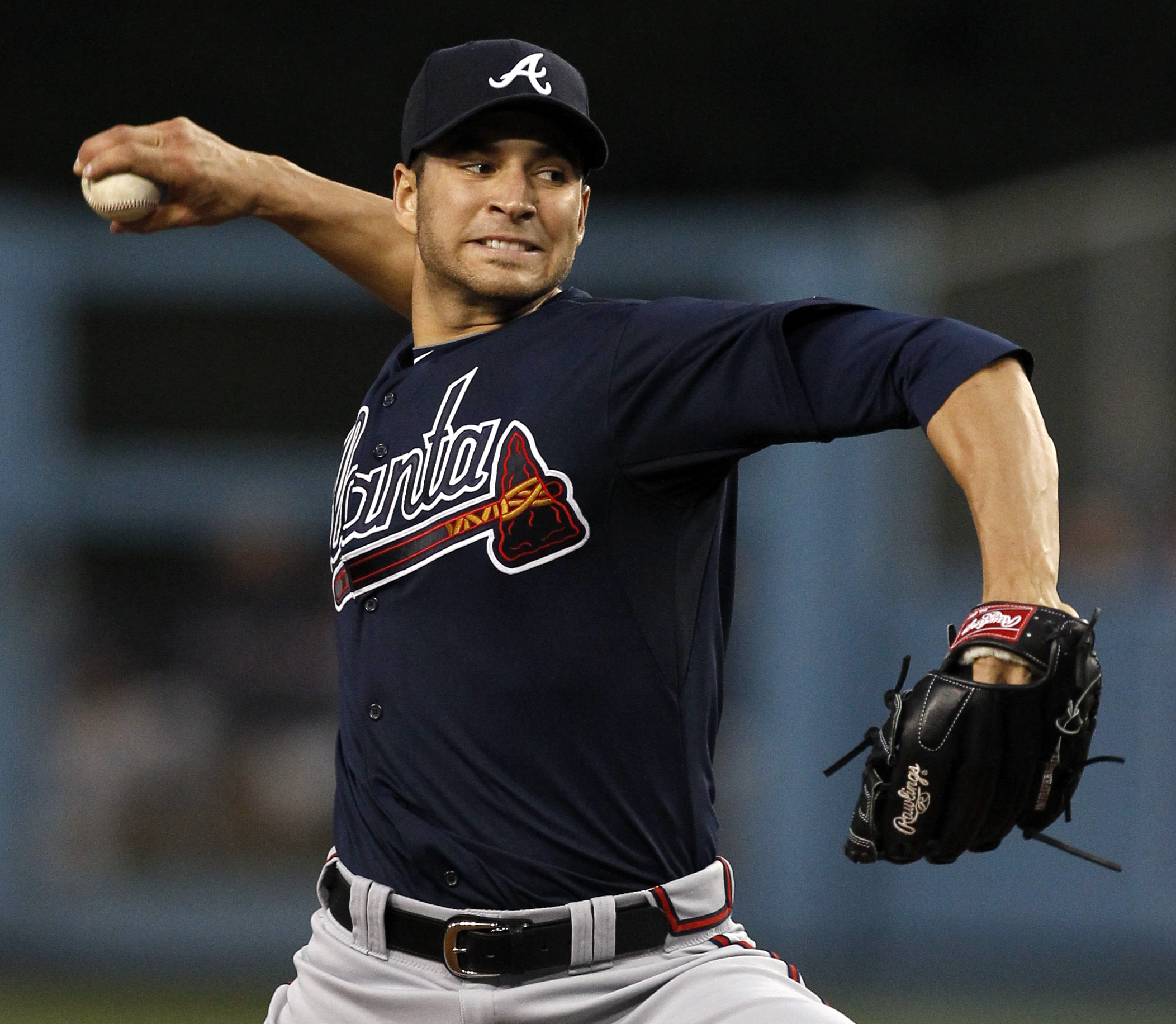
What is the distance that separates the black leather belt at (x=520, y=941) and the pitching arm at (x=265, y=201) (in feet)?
4.62

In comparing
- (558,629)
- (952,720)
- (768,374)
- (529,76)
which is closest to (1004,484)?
(952,720)

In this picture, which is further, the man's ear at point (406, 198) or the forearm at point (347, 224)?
the forearm at point (347, 224)

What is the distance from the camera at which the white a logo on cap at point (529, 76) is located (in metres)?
2.92

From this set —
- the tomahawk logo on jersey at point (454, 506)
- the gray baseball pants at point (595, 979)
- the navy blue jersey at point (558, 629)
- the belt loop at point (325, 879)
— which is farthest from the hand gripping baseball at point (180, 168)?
the gray baseball pants at point (595, 979)

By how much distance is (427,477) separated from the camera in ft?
9.47

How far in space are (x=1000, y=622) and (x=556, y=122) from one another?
1.24 m

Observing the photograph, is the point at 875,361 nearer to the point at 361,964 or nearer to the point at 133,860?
the point at 361,964

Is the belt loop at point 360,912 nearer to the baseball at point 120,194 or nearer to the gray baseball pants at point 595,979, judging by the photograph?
the gray baseball pants at point 595,979

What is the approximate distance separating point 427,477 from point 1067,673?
111 centimetres

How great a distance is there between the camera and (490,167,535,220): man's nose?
294 centimetres

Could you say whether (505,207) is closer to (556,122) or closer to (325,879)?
(556,122)

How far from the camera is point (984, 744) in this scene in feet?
7.29

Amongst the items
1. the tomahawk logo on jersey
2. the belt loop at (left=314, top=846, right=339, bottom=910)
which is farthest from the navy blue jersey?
the belt loop at (left=314, top=846, right=339, bottom=910)

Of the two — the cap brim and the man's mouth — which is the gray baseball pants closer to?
the man's mouth
